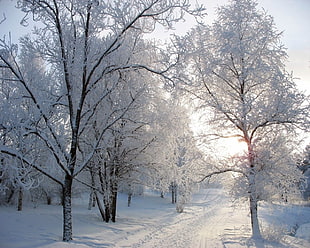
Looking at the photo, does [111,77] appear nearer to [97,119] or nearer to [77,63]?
[97,119]

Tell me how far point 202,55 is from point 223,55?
2.97ft

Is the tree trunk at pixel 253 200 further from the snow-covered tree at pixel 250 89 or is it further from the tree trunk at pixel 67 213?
the tree trunk at pixel 67 213

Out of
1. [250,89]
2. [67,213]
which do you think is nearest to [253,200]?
[250,89]

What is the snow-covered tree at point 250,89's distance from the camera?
9.63m

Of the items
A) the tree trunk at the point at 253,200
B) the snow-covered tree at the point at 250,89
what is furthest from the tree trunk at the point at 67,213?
the tree trunk at the point at 253,200

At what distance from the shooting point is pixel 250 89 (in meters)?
10.8

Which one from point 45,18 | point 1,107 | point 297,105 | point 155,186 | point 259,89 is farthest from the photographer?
point 155,186

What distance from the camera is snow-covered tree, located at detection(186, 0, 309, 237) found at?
9634 mm

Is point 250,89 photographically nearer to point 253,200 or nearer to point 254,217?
point 253,200

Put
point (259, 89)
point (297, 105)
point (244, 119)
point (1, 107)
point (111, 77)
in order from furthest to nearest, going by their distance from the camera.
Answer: point (111, 77)
point (259, 89)
point (244, 119)
point (297, 105)
point (1, 107)

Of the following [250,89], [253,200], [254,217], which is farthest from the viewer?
[250,89]

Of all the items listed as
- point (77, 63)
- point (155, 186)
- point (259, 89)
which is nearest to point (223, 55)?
point (259, 89)

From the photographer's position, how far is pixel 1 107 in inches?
289

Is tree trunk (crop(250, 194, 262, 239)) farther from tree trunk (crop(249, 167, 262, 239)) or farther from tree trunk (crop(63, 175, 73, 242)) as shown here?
tree trunk (crop(63, 175, 73, 242))
